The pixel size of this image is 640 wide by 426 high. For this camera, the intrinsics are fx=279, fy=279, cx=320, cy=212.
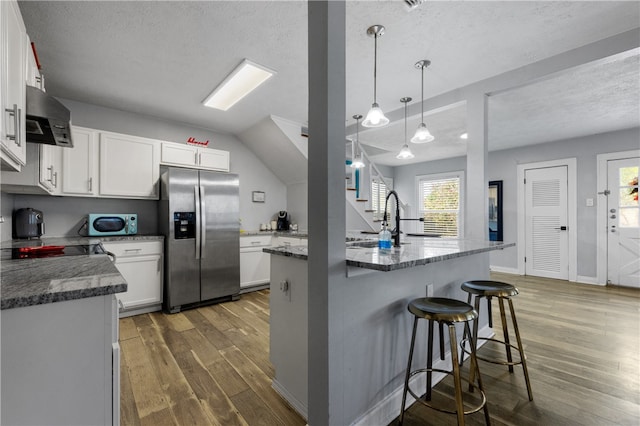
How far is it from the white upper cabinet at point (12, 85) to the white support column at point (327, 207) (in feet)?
4.76

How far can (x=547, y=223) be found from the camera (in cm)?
531

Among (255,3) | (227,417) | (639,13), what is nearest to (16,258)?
(227,417)

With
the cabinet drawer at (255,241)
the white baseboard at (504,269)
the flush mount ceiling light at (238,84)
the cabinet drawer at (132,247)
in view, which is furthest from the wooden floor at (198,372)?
the white baseboard at (504,269)

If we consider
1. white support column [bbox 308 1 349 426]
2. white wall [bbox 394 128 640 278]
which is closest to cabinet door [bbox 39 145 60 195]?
white support column [bbox 308 1 349 426]

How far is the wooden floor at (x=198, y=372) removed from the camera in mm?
1664

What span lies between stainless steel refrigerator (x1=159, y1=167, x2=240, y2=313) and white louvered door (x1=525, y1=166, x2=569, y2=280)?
5.54 m

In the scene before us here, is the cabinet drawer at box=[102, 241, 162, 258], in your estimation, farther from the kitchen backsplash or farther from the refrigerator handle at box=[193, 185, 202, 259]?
the kitchen backsplash

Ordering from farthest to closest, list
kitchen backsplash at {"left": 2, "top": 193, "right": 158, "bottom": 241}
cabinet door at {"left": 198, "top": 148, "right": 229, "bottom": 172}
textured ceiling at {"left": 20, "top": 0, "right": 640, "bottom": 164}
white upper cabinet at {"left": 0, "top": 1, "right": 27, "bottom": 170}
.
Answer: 1. cabinet door at {"left": 198, "top": 148, "right": 229, "bottom": 172}
2. kitchen backsplash at {"left": 2, "top": 193, "right": 158, "bottom": 241}
3. textured ceiling at {"left": 20, "top": 0, "right": 640, "bottom": 164}
4. white upper cabinet at {"left": 0, "top": 1, "right": 27, "bottom": 170}

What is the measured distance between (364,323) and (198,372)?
1.43 metres

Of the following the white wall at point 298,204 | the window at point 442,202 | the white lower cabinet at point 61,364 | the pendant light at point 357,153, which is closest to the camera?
the white lower cabinet at point 61,364

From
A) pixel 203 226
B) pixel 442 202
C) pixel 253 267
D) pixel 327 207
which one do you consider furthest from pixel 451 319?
pixel 442 202

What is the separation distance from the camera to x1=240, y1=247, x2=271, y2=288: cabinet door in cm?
418

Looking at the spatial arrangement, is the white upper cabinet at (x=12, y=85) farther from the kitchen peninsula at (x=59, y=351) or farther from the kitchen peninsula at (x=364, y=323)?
the kitchen peninsula at (x=364, y=323)

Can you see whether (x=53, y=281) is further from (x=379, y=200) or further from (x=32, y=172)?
(x=379, y=200)
